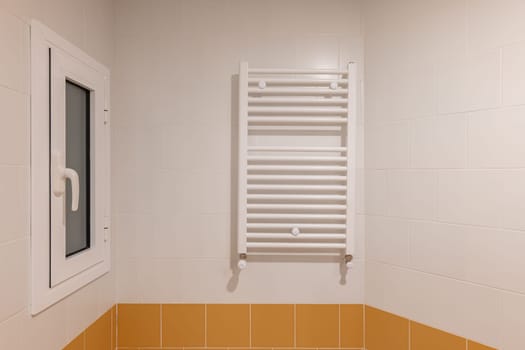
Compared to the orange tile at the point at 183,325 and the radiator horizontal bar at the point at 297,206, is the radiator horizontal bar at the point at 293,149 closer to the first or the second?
the radiator horizontal bar at the point at 297,206

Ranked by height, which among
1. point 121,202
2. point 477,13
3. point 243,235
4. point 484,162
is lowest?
point 243,235

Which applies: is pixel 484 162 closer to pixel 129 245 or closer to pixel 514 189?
pixel 514 189

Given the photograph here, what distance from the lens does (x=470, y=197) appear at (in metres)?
1.40

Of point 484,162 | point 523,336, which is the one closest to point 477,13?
point 484,162

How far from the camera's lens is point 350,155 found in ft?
5.72

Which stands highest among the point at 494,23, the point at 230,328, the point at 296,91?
the point at 494,23

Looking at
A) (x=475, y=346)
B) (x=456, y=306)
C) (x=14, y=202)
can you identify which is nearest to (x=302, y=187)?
(x=456, y=306)

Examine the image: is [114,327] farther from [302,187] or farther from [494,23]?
[494,23]

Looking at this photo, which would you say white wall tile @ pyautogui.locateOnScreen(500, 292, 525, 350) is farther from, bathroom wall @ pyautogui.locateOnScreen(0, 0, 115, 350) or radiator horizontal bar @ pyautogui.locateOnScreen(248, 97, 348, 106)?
bathroom wall @ pyautogui.locateOnScreen(0, 0, 115, 350)

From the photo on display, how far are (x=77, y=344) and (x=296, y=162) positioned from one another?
3.53ft

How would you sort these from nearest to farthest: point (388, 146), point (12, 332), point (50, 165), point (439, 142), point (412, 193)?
point (12, 332) → point (50, 165) → point (439, 142) → point (412, 193) → point (388, 146)

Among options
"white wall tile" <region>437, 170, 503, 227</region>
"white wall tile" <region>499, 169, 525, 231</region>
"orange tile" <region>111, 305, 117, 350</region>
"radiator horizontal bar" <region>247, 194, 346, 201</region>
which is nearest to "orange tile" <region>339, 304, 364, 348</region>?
"radiator horizontal bar" <region>247, 194, 346, 201</region>

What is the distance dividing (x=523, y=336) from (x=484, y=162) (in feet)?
1.76

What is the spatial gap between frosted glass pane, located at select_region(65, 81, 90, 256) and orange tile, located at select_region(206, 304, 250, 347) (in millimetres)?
636
